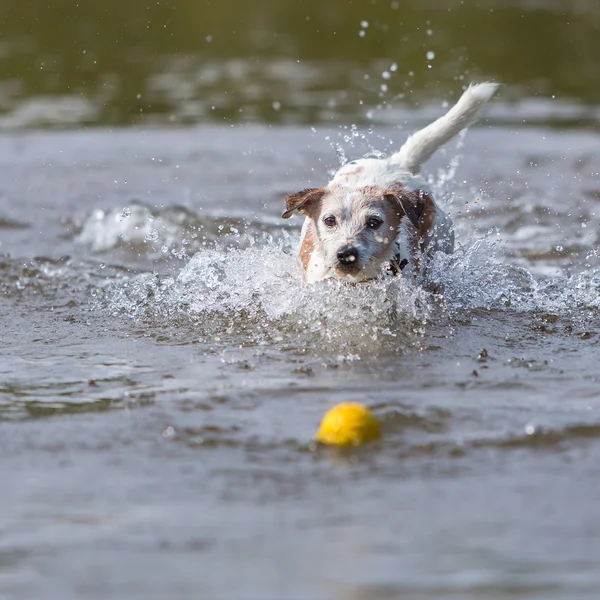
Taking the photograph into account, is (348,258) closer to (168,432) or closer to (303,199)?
(303,199)

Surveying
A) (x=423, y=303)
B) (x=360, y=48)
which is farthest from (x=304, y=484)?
(x=360, y=48)

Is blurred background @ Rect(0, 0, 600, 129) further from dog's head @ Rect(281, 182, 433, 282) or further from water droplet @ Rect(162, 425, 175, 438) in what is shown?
water droplet @ Rect(162, 425, 175, 438)

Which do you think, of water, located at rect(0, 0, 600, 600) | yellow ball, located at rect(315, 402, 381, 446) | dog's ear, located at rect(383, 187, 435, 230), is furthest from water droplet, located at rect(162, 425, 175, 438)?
dog's ear, located at rect(383, 187, 435, 230)

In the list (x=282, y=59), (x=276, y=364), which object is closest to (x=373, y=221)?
(x=276, y=364)

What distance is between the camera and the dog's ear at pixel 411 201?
627 cm

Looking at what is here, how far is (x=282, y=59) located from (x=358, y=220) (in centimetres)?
1000

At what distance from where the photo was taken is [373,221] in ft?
20.4

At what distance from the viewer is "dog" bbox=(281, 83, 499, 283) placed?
241 inches

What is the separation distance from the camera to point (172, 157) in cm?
1161

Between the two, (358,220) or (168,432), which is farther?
(358,220)

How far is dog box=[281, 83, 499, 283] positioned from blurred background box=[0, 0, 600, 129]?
5.38 meters

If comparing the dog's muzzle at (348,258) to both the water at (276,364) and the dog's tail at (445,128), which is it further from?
the dog's tail at (445,128)

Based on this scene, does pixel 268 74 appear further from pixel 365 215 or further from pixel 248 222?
pixel 365 215

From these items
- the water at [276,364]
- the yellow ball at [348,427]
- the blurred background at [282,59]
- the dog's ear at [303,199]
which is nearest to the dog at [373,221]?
the dog's ear at [303,199]
